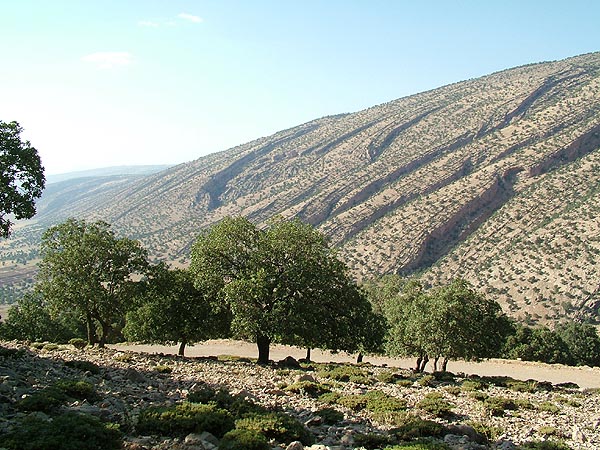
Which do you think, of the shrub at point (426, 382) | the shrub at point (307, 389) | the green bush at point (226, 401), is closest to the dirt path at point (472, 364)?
the shrub at point (426, 382)

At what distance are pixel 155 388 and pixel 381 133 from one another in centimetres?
17926

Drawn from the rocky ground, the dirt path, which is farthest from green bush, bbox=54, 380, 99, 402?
the dirt path

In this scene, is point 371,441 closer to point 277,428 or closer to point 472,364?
point 277,428

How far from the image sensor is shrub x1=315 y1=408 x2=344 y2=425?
632 inches

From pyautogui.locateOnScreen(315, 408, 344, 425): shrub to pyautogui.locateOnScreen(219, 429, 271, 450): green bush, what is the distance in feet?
14.5

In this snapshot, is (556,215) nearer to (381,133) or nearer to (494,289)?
(494,289)

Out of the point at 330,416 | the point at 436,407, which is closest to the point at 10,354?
the point at 330,416

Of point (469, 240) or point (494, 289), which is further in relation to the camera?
point (469, 240)

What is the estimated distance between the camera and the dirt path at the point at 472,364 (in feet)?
155

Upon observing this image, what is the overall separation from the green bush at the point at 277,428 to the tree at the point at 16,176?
14964 mm

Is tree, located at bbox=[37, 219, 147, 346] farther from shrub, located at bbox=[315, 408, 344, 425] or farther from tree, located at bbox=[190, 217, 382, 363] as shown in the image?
shrub, located at bbox=[315, 408, 344, 425]

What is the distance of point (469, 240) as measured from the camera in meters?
114

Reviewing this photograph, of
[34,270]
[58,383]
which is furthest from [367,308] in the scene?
[34,270]

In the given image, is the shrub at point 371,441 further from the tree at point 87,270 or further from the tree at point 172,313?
the tree at point 87,270
